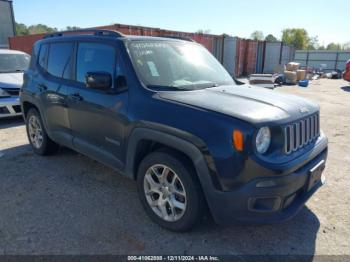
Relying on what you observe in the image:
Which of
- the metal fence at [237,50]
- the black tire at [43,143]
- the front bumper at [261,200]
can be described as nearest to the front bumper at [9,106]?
the black tire at [43,143]

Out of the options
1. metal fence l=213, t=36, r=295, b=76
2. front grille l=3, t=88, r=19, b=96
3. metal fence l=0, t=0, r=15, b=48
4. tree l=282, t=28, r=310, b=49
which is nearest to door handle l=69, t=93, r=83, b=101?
front grille l=3, t=88, r=19, b=96

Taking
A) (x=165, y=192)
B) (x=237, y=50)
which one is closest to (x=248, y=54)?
(x=237, y=50)

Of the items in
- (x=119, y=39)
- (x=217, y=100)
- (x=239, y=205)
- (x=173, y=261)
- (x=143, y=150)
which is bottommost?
(x=173, y=261)

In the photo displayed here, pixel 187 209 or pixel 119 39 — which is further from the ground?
pixel 119 39

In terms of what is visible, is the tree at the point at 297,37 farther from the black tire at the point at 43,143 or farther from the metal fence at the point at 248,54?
the black tire at the point at 43,143

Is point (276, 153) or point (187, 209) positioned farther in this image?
point (187, 209)

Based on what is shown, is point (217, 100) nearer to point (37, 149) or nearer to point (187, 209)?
point (187, 209)

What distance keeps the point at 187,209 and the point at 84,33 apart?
2.84 m

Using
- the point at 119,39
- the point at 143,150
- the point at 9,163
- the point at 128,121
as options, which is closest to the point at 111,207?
the point at 143,150

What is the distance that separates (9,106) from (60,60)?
Answer: 3671 mm

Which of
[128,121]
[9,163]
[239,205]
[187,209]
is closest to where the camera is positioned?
[239,205]

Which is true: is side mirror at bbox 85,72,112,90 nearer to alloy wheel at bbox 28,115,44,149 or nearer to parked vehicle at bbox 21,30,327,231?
parked vehicle at bbox 21,30,327,231

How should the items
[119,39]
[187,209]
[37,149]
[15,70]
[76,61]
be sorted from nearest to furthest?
1. [187,209]
2. [119,39]
3. [76,61]
4. [37,149]
5. [15,70]

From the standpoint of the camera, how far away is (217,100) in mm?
2789
